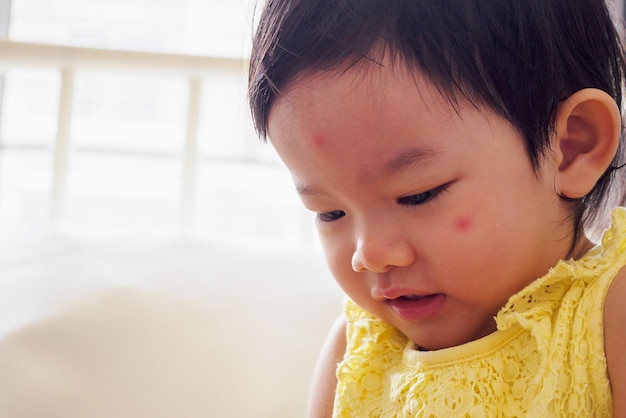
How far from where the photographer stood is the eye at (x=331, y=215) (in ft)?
2.12

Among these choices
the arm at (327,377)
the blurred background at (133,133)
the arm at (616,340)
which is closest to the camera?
the arm at (616,340)

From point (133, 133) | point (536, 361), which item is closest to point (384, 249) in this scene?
point (536, 361)

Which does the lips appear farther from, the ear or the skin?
the ear

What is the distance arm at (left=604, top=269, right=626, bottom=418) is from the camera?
55cm

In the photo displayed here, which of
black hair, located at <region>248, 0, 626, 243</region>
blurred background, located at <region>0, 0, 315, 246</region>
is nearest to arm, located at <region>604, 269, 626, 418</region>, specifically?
black hair, located at <region>248, 0, 626, 243</region>

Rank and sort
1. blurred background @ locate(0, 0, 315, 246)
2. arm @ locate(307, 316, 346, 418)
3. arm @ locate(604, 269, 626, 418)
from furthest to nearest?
blurred background @ locate(0, 0, 315, 246) < arm @ locate(307, 316, 346, 418) < arm @ locate(604, 269, 626, 418)

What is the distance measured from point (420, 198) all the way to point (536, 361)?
17 cm

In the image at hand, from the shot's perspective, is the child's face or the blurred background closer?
the child's face

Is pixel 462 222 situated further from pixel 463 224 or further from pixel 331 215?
pixel 331 215

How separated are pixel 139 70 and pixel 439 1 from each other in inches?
29.4

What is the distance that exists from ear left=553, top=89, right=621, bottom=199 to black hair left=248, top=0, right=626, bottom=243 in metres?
0.01

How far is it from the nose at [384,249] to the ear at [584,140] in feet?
0.47

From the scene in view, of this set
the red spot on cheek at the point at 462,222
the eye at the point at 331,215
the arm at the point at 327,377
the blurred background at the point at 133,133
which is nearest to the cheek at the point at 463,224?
the red spot on cheek at the point at 462,222

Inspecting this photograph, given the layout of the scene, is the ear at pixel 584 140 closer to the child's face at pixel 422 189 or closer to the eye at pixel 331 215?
the child's face at pixel 422 189
